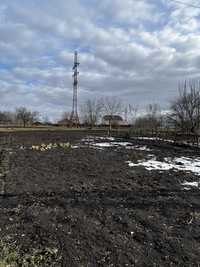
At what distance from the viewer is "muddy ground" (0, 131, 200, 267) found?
429 cm

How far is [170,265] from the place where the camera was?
13.5 ft

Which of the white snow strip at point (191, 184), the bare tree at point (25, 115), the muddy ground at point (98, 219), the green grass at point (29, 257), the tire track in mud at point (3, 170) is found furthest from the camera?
the bare tree at point (25, 115)

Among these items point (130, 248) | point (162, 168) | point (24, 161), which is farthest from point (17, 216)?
point (162, 168)

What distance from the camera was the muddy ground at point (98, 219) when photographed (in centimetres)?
429

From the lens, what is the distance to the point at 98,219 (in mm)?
5539

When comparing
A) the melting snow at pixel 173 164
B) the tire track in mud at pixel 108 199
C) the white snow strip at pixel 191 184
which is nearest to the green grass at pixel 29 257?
the tire track in mud at pixel 108 199

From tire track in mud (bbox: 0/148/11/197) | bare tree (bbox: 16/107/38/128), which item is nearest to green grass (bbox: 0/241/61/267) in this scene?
tire track in mud (bbox: 0/148/11/197)

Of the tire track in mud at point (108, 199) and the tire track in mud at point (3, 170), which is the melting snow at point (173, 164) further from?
the tire track in mud at point (3, 170)

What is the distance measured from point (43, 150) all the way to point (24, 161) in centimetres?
358

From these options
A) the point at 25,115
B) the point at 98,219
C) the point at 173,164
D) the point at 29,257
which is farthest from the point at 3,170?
the point at 25,115

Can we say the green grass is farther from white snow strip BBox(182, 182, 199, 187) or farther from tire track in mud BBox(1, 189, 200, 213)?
white snow strip BBox(182, 182, 199, 187)

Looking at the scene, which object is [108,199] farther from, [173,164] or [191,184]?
[173,164]

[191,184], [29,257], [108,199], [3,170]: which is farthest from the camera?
[3,170]

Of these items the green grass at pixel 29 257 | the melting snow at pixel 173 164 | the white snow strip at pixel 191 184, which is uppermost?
the melting snow at pixel 173 164
